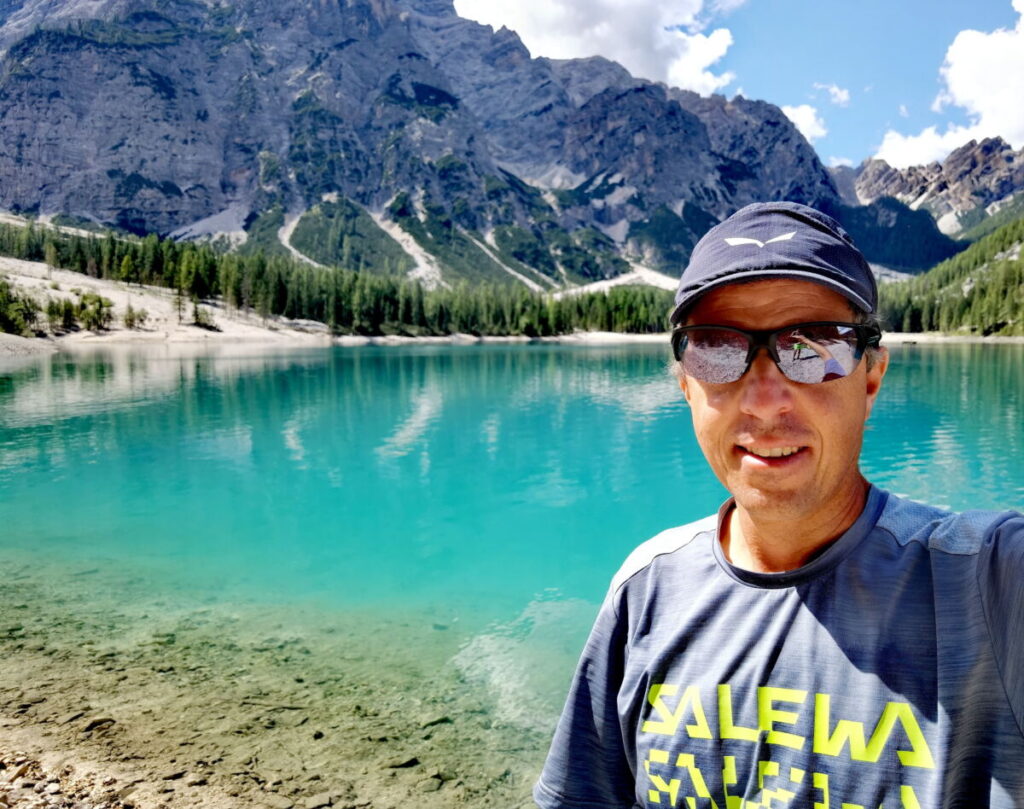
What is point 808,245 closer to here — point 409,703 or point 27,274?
point 409,703

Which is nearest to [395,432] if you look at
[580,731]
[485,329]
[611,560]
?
[611,560]

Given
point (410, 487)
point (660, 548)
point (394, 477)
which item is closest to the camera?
point (660, 548)

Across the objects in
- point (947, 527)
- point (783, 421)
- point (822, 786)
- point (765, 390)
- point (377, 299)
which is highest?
point (377, 299)

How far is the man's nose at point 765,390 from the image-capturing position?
263 centimetres

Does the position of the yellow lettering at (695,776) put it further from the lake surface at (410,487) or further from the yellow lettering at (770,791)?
the lake surface at (410,487)

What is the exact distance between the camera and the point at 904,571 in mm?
2371

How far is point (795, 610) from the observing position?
2.49m

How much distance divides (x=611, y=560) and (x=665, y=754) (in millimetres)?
16832

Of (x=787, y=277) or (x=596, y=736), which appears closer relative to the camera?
(x=787, y=277)

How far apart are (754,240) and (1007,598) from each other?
5.05 feet

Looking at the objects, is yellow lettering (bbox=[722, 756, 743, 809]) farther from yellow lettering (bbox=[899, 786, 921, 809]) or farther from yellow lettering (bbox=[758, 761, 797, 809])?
yellow lettering (bbox=[899, 786, 921, 809])

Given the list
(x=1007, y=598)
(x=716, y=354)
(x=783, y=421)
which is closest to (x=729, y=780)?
(x=1007, y=598)

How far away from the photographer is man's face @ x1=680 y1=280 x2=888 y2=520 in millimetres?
2576

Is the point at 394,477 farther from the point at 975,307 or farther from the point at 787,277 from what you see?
the point at 975,307
